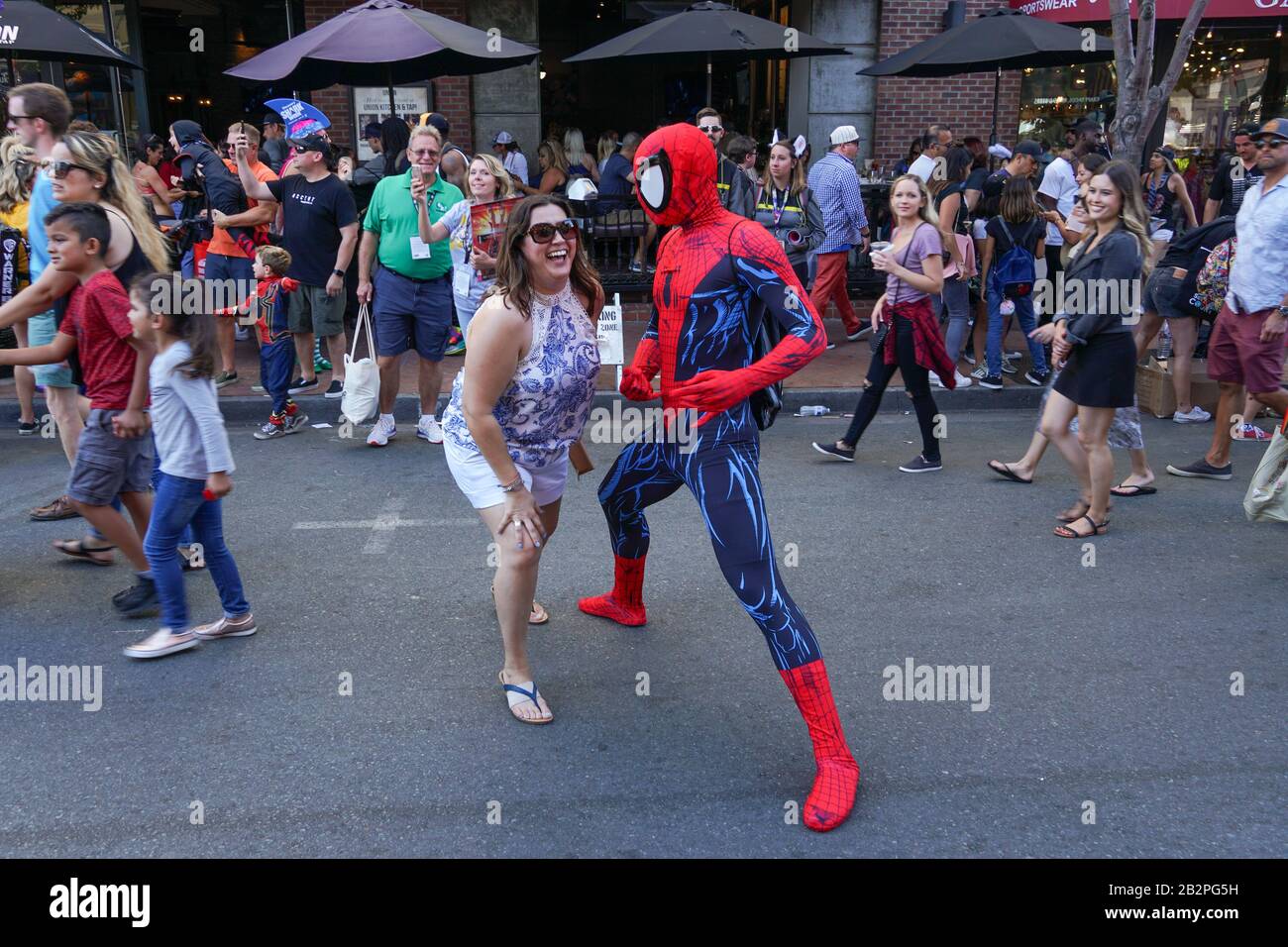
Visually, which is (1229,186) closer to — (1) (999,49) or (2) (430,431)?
(1) (999,49)

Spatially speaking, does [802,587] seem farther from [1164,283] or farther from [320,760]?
[1164,283]

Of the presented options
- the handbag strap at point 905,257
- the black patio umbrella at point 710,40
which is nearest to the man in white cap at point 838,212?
the black patio umbrella at point 710,40

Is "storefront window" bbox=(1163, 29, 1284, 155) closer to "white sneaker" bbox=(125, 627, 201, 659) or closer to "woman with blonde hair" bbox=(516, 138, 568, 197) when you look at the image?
"woman with blonde hair" bbox=(516, 138, 568, 197)

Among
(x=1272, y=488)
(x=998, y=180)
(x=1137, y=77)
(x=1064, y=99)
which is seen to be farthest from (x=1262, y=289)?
(x=1064, y=99)

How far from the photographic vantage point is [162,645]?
4.29 meters

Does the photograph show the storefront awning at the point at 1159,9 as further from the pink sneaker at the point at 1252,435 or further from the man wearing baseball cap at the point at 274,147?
the man wearing baseball cap at the point at 274,147

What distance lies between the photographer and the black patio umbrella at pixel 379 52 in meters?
8.82

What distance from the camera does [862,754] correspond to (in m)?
3.63

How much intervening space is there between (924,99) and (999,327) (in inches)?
237

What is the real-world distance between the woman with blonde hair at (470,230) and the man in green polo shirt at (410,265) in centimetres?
9

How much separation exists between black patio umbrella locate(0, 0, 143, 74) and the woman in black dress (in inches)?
313

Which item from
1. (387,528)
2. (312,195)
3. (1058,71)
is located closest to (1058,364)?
(387,528)

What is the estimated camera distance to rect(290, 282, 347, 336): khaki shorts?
815 cm

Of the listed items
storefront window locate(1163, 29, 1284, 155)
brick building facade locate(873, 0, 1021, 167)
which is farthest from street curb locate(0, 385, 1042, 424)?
storefront window locate(1163, 29, 1284, 155)
